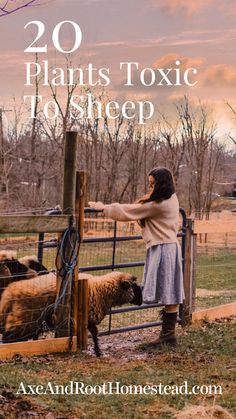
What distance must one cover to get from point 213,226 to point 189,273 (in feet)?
4.18

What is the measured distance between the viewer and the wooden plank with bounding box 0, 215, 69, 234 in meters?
6.78

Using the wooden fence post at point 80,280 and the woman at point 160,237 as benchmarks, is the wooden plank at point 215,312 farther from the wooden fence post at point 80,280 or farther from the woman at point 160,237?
the wooden fence post at point 80,280

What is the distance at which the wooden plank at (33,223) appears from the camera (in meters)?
6.78

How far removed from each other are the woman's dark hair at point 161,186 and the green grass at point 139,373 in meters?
1.56

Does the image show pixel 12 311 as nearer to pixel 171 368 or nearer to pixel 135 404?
pixel 171 368

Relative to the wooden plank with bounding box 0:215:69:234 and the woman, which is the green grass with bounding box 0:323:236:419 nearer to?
the woman

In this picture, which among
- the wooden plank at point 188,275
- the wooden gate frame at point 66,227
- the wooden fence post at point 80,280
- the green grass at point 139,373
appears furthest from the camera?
the wooden plank at point 188,275

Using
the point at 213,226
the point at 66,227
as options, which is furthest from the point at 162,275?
the point at 213,226

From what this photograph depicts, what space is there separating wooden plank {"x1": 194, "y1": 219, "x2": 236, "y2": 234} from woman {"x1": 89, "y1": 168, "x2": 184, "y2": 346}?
5.82 feet

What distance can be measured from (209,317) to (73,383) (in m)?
4.26

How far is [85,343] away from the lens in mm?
7539

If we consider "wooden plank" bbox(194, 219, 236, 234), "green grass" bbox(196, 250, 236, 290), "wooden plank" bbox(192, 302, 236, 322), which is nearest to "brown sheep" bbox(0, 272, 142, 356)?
"wooden plank" bbox(192, 302, 236, 322)

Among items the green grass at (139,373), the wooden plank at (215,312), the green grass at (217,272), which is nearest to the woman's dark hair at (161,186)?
the green grass at (139,373)

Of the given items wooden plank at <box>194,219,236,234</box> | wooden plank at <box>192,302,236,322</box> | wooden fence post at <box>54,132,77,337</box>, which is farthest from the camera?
wooden plank at <box>194,219,236,234</box>
